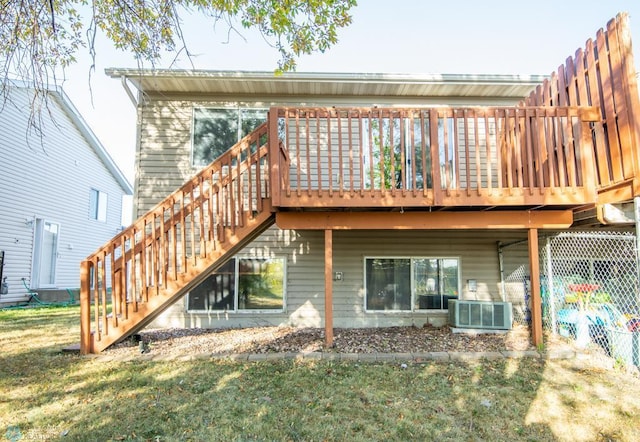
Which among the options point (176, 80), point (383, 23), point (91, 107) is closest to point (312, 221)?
point (91, 107)

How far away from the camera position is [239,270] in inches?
262

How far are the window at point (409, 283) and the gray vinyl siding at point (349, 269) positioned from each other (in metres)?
0.11

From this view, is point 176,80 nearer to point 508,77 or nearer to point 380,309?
point 380,309

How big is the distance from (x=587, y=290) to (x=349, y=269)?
3.58 meters

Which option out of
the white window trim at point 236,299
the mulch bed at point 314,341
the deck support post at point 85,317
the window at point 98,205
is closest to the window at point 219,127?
the white window trim at point 236,299

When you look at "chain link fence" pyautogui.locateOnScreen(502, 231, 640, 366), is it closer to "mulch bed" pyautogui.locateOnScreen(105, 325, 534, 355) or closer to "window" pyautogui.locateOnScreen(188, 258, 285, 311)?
"mulch bed" pyautogui.locateOnScreen(105, 325, 534, 355)

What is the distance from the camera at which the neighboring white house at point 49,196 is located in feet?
34.2

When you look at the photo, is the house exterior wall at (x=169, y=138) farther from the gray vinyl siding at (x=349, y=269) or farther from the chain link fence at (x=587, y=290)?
the chain link fence at (x=587, y=290)

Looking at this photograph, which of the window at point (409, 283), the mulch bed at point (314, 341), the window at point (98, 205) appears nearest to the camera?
the mulch bed at point (314, 341)

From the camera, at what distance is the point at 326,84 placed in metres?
6.67

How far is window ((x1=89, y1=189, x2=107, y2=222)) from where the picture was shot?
1434 centimetres

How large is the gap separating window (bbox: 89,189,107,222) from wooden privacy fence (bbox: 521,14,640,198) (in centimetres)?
1552

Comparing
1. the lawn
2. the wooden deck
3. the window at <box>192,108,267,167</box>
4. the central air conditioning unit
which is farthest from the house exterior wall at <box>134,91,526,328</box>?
the lawn

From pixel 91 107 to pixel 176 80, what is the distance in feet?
8.57
